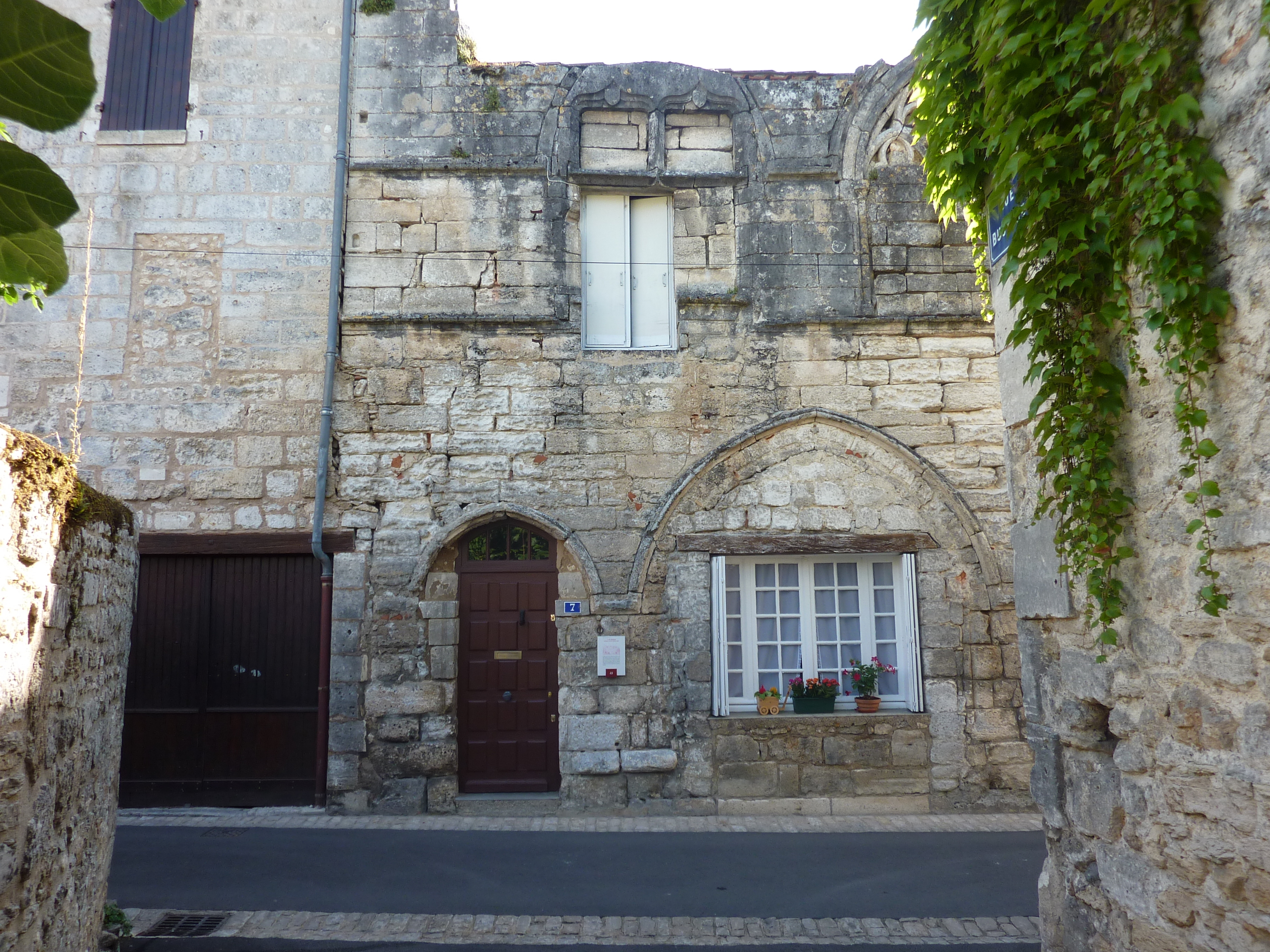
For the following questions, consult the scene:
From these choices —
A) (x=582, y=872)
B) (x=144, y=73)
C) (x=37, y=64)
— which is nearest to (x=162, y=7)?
(x=37, y=64)

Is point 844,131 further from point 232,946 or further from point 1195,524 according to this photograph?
point 232,946

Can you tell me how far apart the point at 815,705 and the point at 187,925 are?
14.6 ft

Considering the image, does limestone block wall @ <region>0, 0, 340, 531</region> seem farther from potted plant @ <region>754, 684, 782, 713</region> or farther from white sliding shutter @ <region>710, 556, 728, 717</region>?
potted plant @ <region>754, 684, 782, 713</region>

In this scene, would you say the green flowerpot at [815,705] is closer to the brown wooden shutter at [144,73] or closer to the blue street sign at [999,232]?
the blue street sign at [999,232]

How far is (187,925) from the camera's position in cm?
450

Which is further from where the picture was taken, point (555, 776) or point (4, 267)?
point (555, 776)

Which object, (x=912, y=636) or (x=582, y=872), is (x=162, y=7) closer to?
(x=582, y=872)

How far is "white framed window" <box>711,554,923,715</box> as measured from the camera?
706 cm

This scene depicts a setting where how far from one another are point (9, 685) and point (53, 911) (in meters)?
0.94

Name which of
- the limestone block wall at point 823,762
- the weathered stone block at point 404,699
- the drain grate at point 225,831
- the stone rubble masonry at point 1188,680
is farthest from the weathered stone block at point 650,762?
the stone rubble masonry at point 1188,680

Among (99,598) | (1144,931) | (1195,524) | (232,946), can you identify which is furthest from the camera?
(232,946)

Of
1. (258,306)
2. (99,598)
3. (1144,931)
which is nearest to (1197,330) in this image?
(1144,931)

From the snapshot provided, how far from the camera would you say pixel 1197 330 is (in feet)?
8.20

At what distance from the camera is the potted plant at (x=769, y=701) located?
689 cm
